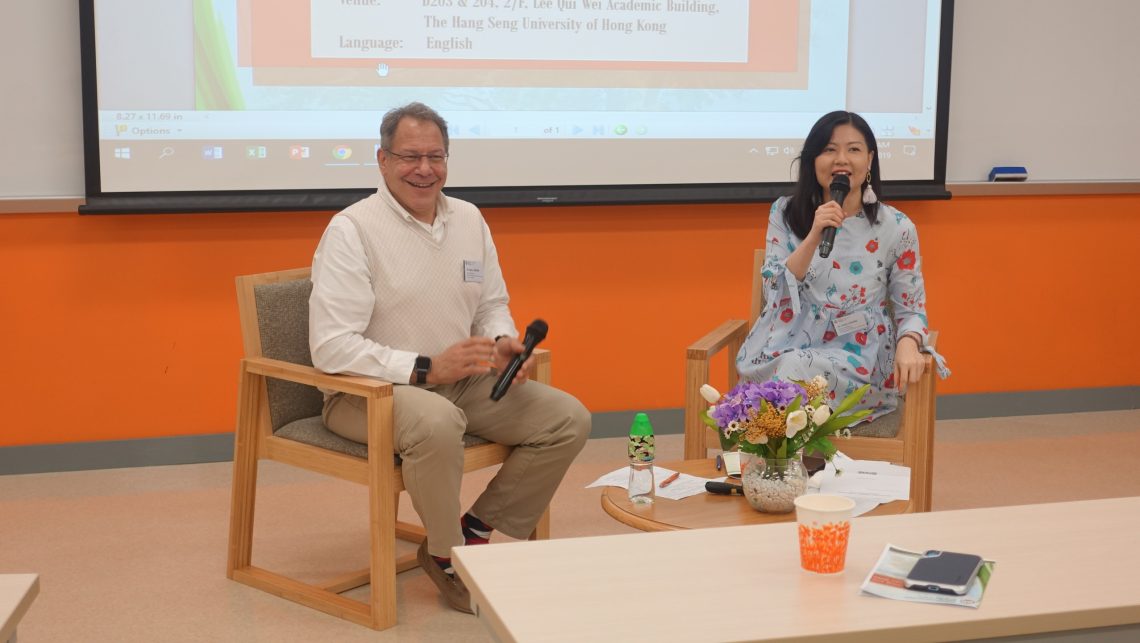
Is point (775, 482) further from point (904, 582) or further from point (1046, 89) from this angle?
point (1046, 89)

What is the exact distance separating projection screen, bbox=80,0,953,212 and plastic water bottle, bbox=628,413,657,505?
1921 millimetres

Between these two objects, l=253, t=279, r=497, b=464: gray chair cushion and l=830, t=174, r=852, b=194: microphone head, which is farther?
l=830, t=174, r=852, b=194: microphone head

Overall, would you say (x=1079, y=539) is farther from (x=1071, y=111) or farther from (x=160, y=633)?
(x=1071, y=111)

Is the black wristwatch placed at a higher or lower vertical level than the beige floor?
higher

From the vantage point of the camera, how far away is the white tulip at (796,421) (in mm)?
2492

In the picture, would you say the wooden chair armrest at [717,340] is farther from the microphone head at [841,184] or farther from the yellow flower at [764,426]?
the yellow flower at [764,426]

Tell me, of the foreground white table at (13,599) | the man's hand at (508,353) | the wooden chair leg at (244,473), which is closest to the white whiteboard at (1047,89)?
the man's hand at (508,353)

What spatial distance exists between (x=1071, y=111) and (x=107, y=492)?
12.8ft

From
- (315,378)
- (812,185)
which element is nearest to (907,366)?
(812,185)

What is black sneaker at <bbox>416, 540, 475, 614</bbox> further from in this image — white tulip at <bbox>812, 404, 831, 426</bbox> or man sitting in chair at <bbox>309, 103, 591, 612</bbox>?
white tulip at <bbox>812, 404, 831, 426</bbox>

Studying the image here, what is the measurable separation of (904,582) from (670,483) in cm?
110

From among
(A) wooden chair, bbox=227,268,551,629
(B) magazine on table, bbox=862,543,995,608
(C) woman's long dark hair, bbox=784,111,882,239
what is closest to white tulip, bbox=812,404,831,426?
(B) magazine on table, bbox=862,543,995,608

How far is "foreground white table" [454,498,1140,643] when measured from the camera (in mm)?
1587

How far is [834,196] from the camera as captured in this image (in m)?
3.38
